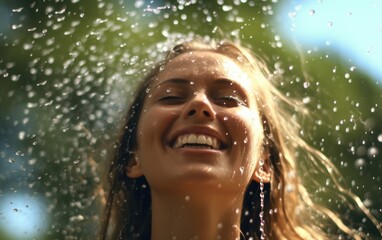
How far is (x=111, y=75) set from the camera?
7121 mm

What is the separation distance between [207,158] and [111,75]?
4201 millimetres

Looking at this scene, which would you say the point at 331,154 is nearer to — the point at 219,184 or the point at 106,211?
the point at 106,211

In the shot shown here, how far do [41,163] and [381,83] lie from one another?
13.2ft

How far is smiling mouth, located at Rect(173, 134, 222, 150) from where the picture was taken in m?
3.09

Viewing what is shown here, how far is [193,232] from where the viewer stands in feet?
10.1

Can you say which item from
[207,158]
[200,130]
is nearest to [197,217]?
[207,158]

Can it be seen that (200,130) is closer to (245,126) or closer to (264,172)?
(245,126)

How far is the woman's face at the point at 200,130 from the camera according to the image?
3.03m

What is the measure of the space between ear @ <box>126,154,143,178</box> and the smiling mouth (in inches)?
16.0

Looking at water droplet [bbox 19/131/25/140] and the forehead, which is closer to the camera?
the forehead

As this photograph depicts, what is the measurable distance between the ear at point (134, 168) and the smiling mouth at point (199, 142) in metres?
0.41

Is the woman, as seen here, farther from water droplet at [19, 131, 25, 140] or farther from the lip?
water droplet at [19, 131, 25, 140]

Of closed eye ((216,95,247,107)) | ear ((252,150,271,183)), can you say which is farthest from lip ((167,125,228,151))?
ear ((252,150,271,183))

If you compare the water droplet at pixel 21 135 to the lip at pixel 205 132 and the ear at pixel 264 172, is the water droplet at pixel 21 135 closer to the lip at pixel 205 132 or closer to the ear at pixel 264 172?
the ear at pixel 264 172
